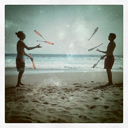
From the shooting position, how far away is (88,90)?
2.45 meters

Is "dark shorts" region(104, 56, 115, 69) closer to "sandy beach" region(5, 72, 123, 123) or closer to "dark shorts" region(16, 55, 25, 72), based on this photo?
"sandy beach" region(5, 72, 123, 123)

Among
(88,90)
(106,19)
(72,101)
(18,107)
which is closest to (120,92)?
(88,90)

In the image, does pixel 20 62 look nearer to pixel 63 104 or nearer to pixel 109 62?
pixel 63 104

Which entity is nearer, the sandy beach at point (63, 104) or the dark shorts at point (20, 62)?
the sandy beach at point (63, 104)

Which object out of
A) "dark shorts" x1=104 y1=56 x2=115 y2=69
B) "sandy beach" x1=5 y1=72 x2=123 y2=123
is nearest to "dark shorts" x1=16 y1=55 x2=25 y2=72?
"sandy beach" x1=5 y1=72 x2=123 y2=123

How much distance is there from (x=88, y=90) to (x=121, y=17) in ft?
6.44

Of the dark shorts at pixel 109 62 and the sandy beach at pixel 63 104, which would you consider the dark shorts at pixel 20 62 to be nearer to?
the sandy beach at pixel 63 104

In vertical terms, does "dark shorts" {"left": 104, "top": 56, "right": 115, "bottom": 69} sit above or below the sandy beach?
above

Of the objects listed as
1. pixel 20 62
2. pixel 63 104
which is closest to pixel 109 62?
pixel 63 104

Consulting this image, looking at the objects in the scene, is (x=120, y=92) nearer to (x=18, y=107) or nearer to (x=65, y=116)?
(x=65, y=116)

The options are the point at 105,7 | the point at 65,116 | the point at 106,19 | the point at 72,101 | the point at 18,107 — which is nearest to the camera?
the point at 65,116

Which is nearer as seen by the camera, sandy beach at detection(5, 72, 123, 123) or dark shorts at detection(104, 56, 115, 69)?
sandy beach at detection(5, 72, 123, 123)

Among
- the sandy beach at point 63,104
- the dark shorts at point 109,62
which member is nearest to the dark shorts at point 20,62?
the sandy beach at point 63,104

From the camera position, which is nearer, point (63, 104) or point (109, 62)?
point (63, 104)
